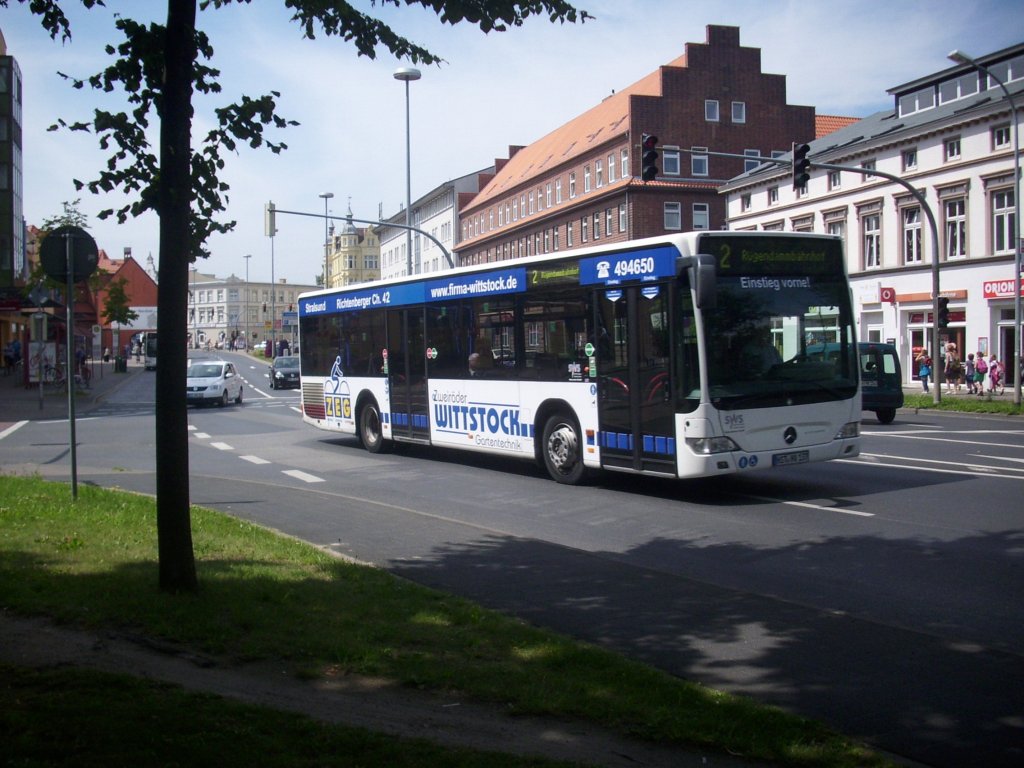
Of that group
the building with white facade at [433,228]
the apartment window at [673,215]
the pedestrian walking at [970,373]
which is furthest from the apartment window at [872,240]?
the building with white facade at [433,228]

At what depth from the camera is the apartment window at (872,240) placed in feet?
149

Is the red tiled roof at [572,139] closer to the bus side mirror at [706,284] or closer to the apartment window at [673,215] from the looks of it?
the apartment window at [673,215]

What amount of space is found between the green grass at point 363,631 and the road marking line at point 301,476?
613cm

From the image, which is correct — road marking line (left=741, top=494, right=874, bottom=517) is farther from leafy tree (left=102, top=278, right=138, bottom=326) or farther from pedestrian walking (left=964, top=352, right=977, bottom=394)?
leafy tree (left=102, top=278, right=138, bottom=326)

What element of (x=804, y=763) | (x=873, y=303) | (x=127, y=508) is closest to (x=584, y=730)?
Answer: (x=804, y=763)

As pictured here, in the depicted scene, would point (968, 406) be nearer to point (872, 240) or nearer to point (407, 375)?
point (872, 240)

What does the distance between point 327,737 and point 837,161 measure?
48166 millimetres

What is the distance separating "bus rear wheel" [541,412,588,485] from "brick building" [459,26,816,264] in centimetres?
4781

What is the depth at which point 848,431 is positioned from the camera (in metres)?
12.4

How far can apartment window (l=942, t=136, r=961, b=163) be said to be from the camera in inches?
1597

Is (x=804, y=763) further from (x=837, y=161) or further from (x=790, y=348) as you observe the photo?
(x=837, y=161)

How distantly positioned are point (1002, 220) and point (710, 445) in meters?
32.4

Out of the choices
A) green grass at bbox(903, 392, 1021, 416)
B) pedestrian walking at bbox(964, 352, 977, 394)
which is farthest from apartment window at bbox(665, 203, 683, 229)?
green grass at bbox(903, 392, 1021, 416)

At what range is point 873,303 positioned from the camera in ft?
151
